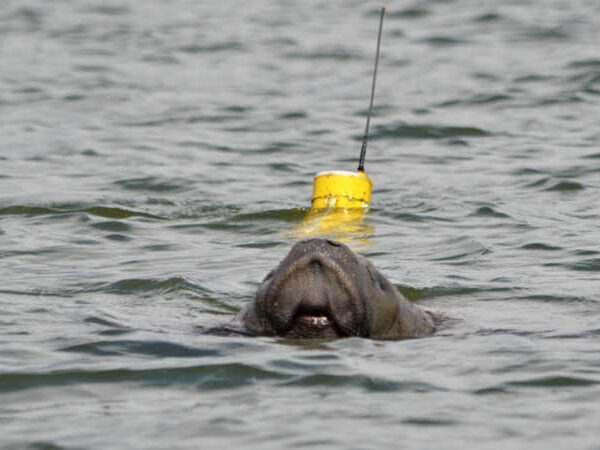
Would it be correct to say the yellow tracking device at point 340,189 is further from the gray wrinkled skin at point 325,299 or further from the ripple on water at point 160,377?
the ripple on water at point 160,377

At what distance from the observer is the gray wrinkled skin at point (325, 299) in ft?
28.1

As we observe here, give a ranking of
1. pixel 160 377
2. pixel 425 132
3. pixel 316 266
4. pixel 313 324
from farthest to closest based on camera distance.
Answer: pixel 425 132 → pixel 313 324 → pixel 316 266 → pixel 160 377

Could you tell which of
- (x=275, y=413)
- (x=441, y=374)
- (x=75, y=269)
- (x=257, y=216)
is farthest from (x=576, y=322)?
(x=257, y=216)

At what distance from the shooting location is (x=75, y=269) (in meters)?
12.0

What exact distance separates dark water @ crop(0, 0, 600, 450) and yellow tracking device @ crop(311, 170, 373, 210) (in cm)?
38

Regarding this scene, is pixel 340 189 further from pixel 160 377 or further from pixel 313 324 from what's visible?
pixel 160 377

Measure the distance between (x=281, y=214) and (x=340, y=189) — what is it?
1.29 m

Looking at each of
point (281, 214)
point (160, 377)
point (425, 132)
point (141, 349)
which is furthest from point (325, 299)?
point (425, 132)

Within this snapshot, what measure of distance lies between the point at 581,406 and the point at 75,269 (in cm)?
505

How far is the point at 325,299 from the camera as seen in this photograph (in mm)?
8656

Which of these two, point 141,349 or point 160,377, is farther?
point 141,349

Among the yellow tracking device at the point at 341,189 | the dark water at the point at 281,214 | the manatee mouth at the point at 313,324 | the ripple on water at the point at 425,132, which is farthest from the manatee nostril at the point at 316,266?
the ripple on water at the point at 425,132

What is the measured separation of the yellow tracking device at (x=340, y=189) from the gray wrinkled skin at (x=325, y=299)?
12.3ft

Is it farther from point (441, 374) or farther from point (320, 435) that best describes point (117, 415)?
point (441, 374)
